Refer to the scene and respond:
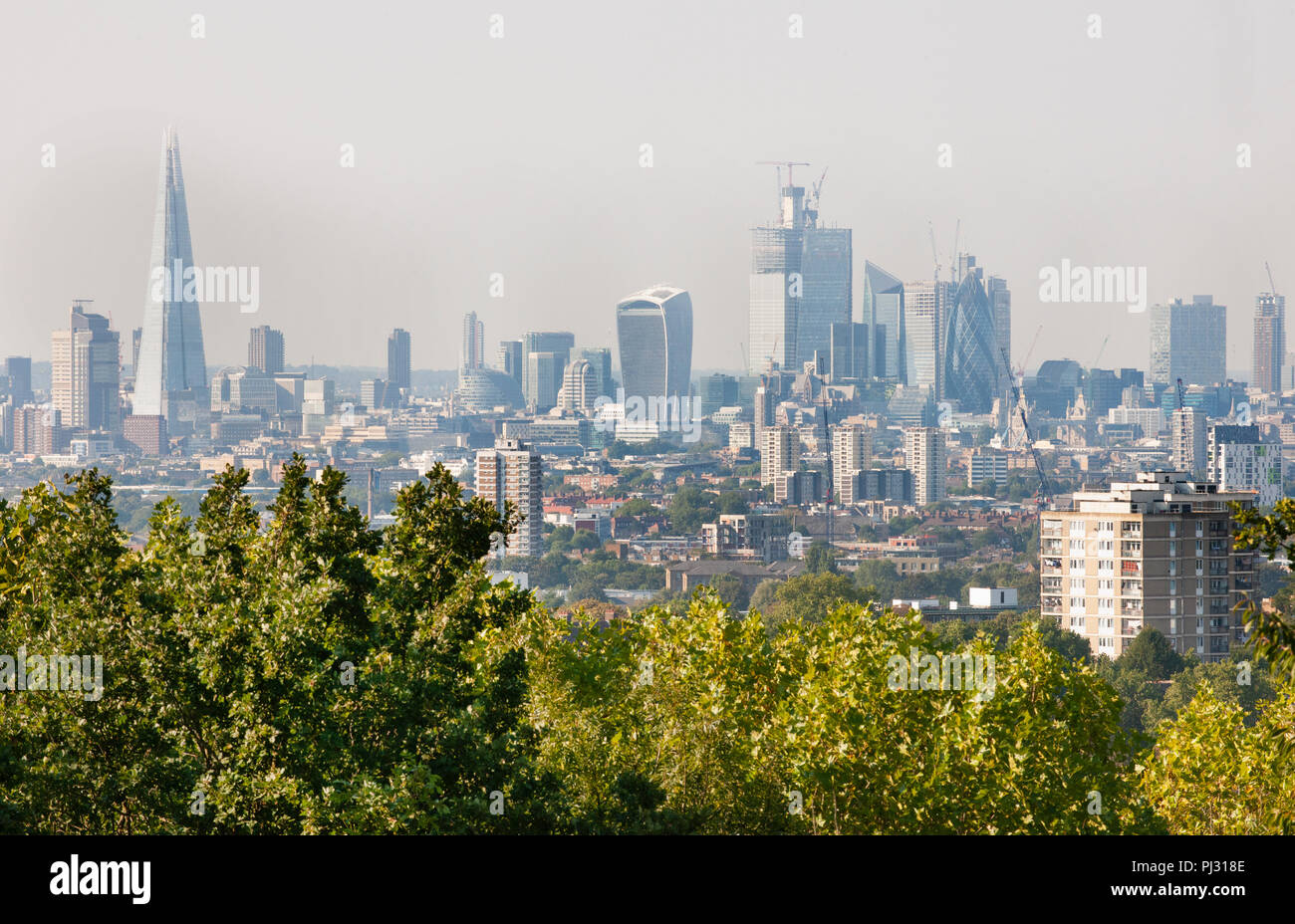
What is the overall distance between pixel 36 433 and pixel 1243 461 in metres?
134

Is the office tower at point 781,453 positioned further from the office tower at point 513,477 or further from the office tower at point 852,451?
the office tower at point 513,477

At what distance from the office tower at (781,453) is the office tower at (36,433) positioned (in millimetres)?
83172

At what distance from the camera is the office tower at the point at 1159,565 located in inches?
2596

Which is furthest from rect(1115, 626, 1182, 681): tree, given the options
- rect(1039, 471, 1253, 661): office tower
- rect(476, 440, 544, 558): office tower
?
rect(476, 440, 544, 558): office tower

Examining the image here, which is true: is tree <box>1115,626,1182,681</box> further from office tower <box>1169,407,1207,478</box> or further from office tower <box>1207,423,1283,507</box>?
office tower <box>1169,407,1207,478</box>

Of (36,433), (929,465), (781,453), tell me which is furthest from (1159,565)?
(36,433)

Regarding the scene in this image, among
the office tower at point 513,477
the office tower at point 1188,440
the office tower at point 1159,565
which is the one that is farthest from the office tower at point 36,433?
the office tower at point 1159,565

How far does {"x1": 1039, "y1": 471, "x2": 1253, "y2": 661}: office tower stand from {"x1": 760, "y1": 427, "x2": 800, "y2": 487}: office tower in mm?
116166

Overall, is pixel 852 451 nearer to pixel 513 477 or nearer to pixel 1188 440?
pixel 1188 440

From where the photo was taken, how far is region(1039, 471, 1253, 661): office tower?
65.9 m

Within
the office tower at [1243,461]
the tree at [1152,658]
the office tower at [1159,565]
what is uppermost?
the office tower at [1243,461]

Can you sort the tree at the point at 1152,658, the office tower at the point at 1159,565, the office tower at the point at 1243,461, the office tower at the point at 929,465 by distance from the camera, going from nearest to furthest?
the tree at the point at 1152,658 → the office tower at the point at 1159,565 → the office tower at the point at 1243,461 → the office tower at the point at 929,465
